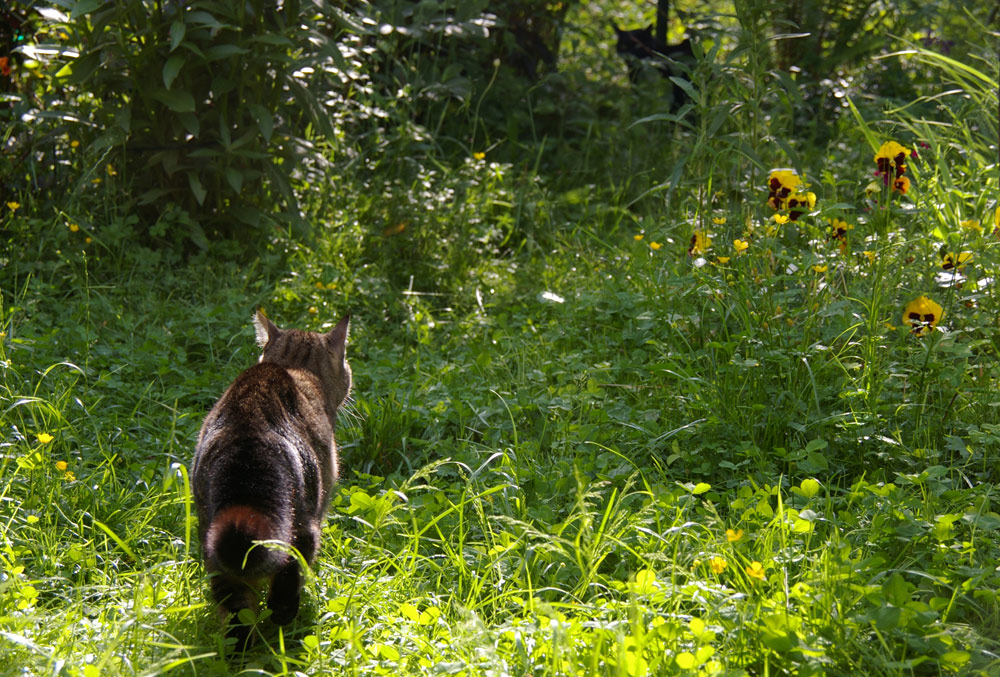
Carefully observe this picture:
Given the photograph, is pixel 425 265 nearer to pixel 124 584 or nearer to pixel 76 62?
pixel 76 62

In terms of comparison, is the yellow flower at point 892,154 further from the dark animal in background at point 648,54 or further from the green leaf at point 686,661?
the dark animal in background at point 648,54

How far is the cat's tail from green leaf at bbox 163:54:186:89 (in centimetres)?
264

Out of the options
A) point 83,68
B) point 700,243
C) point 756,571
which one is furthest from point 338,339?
point 83,68

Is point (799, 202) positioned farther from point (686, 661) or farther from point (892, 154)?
point (686, 661)

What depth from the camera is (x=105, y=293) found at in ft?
14.8

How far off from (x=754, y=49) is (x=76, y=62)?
294cm

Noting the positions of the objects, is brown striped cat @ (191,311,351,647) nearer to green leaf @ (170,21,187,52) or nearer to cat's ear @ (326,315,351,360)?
cat's ear @ (326,315,351,360)

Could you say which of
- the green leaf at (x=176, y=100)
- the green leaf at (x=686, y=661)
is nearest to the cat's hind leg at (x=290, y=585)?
the green leaf at (x=686, y=661)

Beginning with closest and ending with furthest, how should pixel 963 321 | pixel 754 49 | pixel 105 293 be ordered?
pixel 963 321 < pixel 754 49 < pixel 105 293

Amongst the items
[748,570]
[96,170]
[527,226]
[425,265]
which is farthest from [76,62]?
[748,570]

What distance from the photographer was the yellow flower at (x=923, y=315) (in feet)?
10.0

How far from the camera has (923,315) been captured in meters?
3.07

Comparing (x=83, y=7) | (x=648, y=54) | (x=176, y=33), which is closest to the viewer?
(x=83, y=7)

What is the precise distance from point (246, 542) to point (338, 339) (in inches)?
53.8
